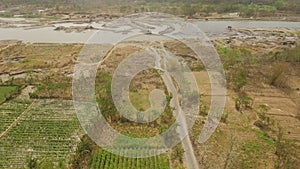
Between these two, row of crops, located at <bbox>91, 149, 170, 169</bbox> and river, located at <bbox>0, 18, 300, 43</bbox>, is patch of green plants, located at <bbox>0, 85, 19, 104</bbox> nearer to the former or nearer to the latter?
row of crops, located at <bbox>91, 149, 170, 169</bbox>

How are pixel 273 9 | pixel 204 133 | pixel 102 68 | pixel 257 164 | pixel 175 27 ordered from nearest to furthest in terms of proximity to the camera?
pixel 257 164, pixel 204 133, pixel 102 68, pixel 175 27, pixel 273 9

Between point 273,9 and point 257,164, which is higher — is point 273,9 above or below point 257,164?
above

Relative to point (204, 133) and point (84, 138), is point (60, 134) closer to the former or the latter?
point (84, 138)

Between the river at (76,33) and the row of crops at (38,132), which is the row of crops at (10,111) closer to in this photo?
the row of crops at (38,132)

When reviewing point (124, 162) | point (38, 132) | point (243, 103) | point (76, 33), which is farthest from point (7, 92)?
point (76, 33)

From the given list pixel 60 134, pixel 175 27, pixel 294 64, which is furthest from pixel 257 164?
pixel 175 27

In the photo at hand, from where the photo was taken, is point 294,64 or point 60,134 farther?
point 294,64
